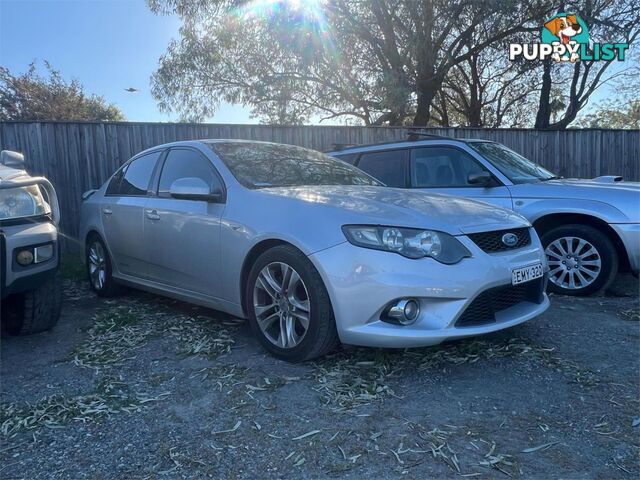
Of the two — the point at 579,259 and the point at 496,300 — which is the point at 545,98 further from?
the point at 496,300

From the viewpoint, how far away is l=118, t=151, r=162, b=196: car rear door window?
4914 mm

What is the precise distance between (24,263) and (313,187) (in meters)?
2.10

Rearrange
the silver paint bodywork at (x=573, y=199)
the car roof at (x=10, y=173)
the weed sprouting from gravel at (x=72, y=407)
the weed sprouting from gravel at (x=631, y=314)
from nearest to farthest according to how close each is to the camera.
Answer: the weed sprouting from gravel at (x=72, y=407)
the car roof at (x=10, y=173)
the weed sprouting from gravel at (x=631, y=314)
the silver paint bodywork at (x=573, y=199)

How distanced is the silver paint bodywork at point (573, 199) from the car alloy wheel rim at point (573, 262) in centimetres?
29

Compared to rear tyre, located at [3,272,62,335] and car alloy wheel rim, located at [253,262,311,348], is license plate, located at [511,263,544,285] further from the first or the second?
rear tyre, located at [3,272,62,335]

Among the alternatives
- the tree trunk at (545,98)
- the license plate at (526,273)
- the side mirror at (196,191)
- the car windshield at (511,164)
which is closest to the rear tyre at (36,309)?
the side mirror at (196,191)

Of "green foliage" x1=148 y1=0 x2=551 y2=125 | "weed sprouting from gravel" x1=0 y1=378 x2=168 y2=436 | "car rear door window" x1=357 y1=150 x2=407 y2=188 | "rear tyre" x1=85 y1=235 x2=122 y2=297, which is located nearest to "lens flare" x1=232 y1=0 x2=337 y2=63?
"green foliage" x1=148 y1=0 x2=551 y2=125

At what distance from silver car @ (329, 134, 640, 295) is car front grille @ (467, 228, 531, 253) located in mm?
1768

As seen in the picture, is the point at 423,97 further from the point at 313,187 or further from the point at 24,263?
the point at 24,263

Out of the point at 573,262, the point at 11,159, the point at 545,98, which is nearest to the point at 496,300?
the point at 573,262

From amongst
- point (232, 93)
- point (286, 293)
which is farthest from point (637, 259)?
point (232, 93)

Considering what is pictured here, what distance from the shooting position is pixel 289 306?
11.0ft

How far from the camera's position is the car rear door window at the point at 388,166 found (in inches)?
243

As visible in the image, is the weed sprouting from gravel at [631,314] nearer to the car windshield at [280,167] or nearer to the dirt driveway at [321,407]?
the dirt driveway at [321,407]
